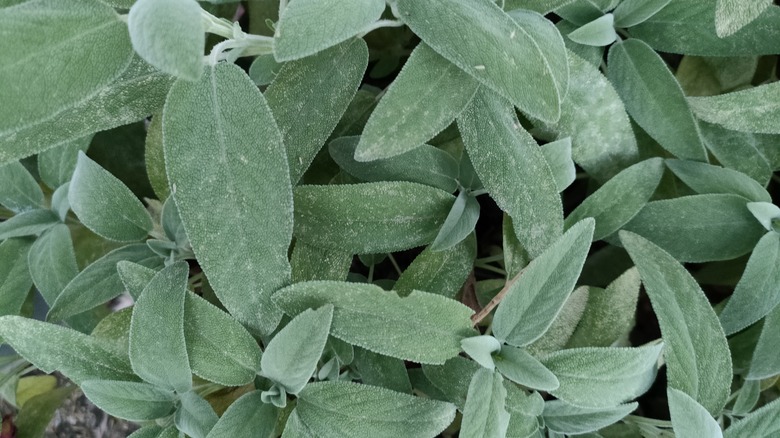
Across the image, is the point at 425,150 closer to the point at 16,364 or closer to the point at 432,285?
the point at 432,285

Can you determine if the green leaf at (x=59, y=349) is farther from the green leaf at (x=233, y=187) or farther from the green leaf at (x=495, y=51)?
Result: the green leaf at (x=495, y=51)

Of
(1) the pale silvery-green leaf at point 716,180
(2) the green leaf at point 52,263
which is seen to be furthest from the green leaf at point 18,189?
(1) the pale silvery-green leaf at point 716,180

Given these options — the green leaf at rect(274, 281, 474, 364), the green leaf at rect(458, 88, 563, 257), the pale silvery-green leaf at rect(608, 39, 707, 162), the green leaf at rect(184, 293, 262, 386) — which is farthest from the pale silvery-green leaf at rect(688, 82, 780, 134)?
the green leaf at rect(184, 293, 262, 386)

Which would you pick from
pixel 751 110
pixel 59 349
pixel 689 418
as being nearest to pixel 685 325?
pixel 689 418

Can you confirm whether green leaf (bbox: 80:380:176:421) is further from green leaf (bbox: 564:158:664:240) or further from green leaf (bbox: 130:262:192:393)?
green leaf (bbox: 564:158:664:240)

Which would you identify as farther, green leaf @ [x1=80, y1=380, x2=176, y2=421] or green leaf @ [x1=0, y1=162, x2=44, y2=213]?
green leaf @ [x1=0, y1=162, x2=44, y2=213]
